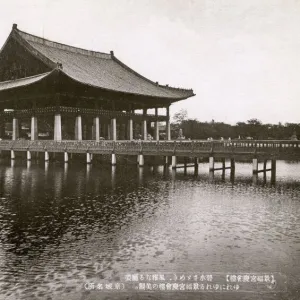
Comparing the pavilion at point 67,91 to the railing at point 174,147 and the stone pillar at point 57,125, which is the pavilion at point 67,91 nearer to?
the stone pillar at point 57,125

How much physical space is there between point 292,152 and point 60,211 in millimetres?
18460

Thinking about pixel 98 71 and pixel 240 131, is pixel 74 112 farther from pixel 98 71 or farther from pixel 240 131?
pixel 240 131

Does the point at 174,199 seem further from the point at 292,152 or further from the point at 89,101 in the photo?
the point at 89,101

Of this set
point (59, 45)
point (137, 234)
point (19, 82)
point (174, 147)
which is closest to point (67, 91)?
point (19, 82)

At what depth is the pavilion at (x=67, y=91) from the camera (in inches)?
1665

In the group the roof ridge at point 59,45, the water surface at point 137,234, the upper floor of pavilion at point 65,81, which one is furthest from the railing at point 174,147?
Result: the roof ridge at point 59,45

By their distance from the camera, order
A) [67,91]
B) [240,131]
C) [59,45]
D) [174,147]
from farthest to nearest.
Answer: [240,131] → [59,45] → [67,91] → [174,147]

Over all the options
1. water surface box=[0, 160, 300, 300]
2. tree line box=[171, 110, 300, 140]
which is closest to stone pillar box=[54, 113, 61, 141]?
water surface box=[0, 160, 300, 300]

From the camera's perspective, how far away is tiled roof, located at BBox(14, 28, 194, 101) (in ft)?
152

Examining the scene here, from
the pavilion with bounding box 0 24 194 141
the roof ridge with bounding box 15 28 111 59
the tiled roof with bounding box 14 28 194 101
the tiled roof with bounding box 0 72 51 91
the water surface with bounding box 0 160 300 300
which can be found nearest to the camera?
the water surface with bounding box 0 160 300 300

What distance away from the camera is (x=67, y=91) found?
42.7m

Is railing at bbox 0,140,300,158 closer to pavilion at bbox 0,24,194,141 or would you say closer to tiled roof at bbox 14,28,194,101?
pavilion at bbox 0,24,194,141

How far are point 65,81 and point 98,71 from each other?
11.9 metres

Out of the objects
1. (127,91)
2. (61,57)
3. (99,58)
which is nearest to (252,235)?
(127,91)
